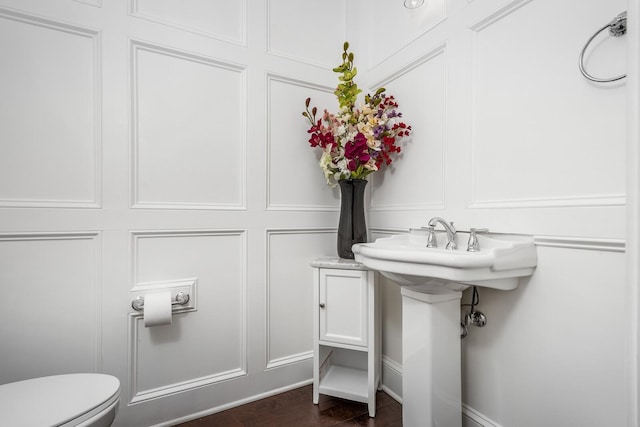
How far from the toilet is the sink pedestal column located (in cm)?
106

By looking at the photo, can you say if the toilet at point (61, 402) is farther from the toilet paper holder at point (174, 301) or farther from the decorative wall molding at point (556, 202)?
the decorative wall molding at point (556, 202)

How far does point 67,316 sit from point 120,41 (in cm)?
120

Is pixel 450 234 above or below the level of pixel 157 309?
above

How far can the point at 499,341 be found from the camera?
47.2 inches

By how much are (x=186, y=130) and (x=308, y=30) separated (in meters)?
0.96

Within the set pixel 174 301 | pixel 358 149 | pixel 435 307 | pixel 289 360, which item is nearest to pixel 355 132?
pixel 358 149

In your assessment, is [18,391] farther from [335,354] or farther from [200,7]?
[200,7]

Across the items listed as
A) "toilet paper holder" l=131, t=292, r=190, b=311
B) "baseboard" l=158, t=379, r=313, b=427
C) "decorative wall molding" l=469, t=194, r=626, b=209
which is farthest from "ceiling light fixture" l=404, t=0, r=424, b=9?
"baseboard" l=158, t=379, r=313, b=427

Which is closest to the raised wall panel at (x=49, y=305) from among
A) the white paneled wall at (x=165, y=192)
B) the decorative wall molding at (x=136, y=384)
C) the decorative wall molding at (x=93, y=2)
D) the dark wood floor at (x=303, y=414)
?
the white paneled wall at (x=165, y=192)

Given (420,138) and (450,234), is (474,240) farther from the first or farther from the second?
(420,138)

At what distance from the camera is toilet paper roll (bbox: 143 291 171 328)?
4.30 feet

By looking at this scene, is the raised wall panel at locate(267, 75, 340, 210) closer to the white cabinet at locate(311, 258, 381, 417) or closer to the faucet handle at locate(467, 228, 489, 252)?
the white cabinet at locate(311, 258, 381, 417)

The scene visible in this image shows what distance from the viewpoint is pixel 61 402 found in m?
0.92

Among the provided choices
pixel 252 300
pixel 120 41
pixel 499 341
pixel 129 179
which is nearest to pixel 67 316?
pixel 129 179
